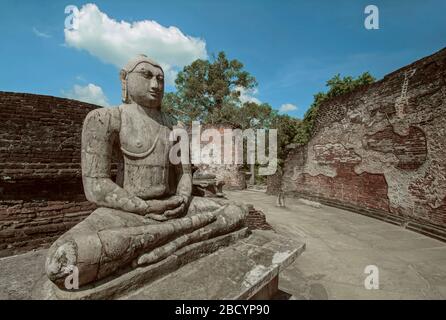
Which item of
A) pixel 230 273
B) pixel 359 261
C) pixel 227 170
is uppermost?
pixel 227 170

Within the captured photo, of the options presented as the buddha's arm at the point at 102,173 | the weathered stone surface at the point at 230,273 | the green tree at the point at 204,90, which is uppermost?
the green tree at the point at 204,90


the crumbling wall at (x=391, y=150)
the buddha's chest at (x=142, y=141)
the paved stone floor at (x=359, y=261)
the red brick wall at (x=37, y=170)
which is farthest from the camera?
the crumbling wall at (x=391, y=150)

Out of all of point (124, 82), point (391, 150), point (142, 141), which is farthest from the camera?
point (391, 150)

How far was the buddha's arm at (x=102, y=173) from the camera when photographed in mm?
1987

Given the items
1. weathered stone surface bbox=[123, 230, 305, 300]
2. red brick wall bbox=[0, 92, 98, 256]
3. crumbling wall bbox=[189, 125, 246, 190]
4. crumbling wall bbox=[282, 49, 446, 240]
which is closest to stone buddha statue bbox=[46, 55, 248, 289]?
weathered stone surface bbox=[123, 230, 305, 300]

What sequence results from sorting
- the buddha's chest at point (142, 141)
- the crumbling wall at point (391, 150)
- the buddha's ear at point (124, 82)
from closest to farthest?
the buddha's chest at point (142, 141)
the buddha's ear at point (124, 82)
the crumbling wall at point (391, 150)

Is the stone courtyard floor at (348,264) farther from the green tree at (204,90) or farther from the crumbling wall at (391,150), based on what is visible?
the green tree at (204,90)

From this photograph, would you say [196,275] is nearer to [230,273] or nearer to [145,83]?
[230,273]

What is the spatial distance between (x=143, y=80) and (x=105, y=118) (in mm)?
494

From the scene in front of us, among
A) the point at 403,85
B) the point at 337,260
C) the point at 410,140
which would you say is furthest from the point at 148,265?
the point at 403,85

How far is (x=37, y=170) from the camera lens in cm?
380

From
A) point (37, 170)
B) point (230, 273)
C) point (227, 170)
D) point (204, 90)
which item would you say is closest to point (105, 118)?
point (230, 273)

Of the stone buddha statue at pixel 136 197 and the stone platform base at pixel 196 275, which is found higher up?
the stone buddha statue at pixel 136 197

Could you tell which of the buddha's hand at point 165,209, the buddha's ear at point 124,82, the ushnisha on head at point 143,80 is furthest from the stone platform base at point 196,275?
the buddha's ear at point 124,82
